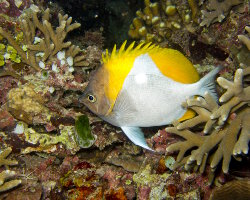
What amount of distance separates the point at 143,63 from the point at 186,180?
1633mm

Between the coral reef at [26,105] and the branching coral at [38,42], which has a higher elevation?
the branching coral at [38,42]

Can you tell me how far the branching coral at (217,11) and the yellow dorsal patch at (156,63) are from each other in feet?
6.65

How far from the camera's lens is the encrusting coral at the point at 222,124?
241 centimetres

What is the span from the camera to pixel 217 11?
13.3 feet

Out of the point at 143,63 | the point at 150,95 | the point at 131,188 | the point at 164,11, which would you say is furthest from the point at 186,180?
the point at 164,11

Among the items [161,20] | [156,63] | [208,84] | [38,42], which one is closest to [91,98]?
[156,63]

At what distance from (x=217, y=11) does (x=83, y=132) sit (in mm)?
3003

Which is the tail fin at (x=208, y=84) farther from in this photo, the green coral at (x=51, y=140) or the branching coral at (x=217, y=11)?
the branching coral at (x=217, y=11)

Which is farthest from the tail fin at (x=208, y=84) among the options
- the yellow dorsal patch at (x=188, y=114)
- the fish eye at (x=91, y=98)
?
the fish eye at (x=91, y=98)

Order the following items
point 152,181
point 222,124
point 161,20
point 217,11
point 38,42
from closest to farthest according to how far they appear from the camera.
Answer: point 222,124 < point 152,181 < point 38,42 < point 217,11 < point 161,20

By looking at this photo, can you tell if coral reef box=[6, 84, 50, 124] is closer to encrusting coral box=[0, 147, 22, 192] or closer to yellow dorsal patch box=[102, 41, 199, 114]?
encrusting coral box=[0, 147, 22, 192]

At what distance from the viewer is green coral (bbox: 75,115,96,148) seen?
3.26 meters

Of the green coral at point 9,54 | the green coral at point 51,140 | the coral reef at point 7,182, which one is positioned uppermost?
the green coral at point 9,54

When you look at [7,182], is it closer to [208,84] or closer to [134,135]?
[134,135]
